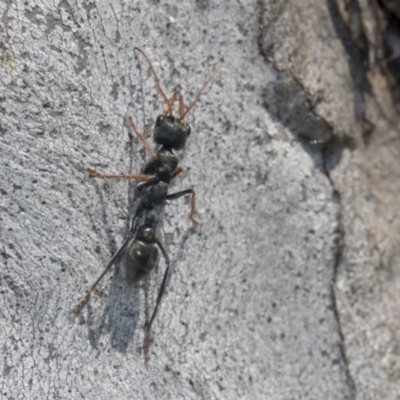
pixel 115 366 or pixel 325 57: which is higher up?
pixel 325 57

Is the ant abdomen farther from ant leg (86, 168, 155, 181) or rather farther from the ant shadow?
ant leg (86, 168, 155, 181)

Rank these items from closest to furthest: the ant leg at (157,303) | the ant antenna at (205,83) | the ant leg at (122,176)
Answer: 1. the ant leg at (122,176)
2. the ant leg at (157,303)
3. the ant antenna at (205,83)

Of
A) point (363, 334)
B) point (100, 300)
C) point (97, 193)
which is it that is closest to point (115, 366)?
point (100, 300)

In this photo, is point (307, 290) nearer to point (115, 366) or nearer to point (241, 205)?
point (241, 205)

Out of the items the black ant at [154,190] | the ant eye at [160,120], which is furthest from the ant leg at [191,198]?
the ant eye at [160,120]

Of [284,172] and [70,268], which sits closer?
[70,268]

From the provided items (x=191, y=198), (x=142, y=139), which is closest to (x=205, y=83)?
(x=142, y=139)

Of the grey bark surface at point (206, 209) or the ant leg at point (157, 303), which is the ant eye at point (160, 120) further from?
the ant leg at point (157, 303)
